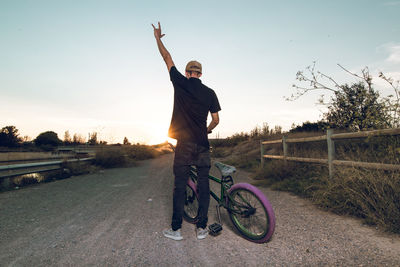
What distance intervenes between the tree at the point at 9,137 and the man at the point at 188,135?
3318 cm

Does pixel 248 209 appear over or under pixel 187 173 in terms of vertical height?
under

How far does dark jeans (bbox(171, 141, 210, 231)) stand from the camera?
2936mm

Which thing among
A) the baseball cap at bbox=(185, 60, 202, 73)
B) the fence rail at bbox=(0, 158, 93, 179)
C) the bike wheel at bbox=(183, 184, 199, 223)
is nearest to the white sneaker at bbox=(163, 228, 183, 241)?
the bike wheel at bbox=(183, 184, 199, 223)

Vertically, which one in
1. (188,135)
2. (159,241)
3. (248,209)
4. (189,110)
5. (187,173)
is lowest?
(159,241)

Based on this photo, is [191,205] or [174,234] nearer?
[174,234]

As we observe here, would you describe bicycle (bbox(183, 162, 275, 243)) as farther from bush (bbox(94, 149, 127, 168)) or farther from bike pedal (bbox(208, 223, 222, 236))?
bush (bbox(94, 149, 127, 168))

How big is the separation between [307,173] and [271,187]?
1.06 meters

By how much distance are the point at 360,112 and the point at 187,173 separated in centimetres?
548

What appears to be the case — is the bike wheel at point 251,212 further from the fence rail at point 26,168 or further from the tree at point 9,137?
the tree at point 9,137

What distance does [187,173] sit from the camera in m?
3.00

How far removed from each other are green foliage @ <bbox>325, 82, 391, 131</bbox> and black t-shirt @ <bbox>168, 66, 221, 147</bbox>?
370 cm

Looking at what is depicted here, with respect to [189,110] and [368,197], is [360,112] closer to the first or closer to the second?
[368,197]

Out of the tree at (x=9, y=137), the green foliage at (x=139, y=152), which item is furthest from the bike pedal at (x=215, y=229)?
the tree at (x=9, y=137)

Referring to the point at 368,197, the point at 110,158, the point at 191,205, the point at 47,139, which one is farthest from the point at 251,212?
the point at 47,139
